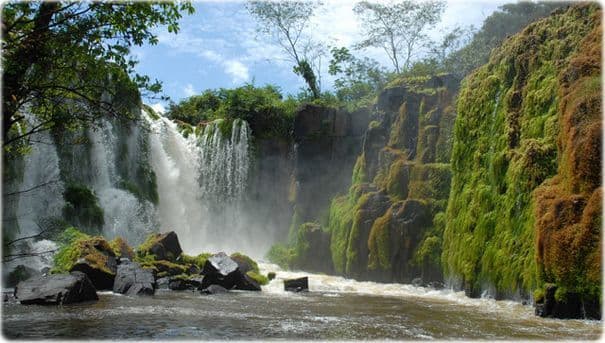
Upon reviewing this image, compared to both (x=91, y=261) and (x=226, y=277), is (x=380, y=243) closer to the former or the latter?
(x=226, y=277)

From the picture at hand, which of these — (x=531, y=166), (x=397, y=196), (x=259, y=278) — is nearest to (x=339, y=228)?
(x=397, y=196)

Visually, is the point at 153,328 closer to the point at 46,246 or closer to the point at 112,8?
the point at 112,8

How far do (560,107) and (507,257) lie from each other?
3487 millimetres

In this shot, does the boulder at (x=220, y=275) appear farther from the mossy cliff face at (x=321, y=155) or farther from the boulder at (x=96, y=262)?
the mossy cliff face at (x=321, y=155)

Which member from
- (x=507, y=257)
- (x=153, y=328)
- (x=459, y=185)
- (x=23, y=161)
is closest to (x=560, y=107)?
(x=507, y=257)

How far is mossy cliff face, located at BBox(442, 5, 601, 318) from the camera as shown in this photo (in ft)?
32.6

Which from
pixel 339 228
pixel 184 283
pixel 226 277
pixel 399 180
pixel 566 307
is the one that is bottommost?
pixel 184 283

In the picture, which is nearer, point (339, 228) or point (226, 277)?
point (226, 277)

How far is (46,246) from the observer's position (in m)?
19.3

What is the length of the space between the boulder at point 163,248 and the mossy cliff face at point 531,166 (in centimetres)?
877

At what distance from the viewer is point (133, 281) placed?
47.5ft

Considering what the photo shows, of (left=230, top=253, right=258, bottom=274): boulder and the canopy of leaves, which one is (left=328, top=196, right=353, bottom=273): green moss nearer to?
(left=230, top=253, right=258, bottom=274): boulder

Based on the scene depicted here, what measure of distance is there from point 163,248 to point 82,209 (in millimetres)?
6826

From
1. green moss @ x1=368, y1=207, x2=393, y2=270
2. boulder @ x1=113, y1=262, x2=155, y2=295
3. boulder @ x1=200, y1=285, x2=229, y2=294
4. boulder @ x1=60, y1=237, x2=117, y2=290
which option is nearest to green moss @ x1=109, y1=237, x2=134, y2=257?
boulder @ x1=60, y1=237, x2=117, y2=290
